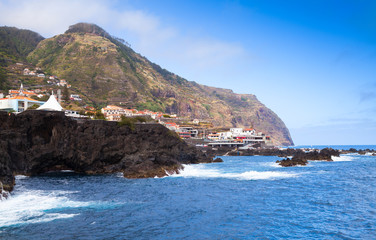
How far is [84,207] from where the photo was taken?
23.8 m

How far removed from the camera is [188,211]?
76.4 ft

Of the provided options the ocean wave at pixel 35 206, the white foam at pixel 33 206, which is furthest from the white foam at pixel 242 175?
the white foam at pixel 33 206

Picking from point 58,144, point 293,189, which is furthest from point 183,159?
point 293,189

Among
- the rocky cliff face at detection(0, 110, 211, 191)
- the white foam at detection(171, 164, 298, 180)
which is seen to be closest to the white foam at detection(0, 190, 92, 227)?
the rocky cliff face at detection(0, 110, 211, 191)

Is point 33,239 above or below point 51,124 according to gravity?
below

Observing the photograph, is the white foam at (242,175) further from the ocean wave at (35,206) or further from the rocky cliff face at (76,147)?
the ocean wave at (35,206)

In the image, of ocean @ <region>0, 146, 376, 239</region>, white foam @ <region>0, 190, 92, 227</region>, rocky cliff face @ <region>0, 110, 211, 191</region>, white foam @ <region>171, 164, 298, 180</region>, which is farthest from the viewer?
rocky cliff face @ <region>0, 110, 211, 191</region>

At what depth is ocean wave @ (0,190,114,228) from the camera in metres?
20.1

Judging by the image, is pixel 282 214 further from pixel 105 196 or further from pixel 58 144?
pixel 58 144

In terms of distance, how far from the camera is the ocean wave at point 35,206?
66.0 ft

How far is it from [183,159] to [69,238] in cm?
5593

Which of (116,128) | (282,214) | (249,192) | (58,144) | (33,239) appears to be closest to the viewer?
(33,239)

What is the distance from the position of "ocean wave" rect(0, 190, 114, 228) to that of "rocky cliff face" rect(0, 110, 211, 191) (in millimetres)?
14923

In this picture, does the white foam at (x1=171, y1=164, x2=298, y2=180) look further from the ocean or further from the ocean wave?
the ocean wave
